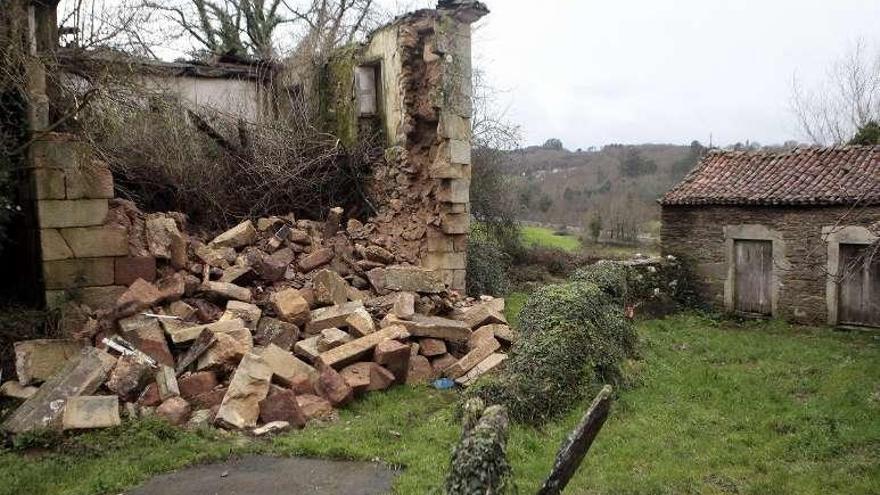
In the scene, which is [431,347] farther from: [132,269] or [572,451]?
[572,451]

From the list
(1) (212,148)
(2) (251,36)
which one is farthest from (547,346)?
(2) (251,36)

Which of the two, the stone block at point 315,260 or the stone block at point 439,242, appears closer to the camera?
the stone block at point 315,260

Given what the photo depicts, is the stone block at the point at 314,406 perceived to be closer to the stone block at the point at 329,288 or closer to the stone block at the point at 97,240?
the stone block at the point at 329,288

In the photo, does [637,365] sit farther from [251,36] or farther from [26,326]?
[251,36]

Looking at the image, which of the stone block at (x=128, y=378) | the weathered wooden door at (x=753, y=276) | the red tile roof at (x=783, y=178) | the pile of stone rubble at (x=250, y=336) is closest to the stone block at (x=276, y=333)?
the pile of stone rubble at (x=250, y=336)

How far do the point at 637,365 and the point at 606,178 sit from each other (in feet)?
104

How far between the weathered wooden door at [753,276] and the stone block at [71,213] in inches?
525

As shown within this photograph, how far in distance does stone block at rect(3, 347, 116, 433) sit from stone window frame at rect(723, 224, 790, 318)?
1321 cm

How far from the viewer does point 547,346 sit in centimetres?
812

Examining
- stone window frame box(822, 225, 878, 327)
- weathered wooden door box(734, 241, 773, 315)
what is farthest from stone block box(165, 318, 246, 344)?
weathered wooden door box(734, 241, 773, 315)

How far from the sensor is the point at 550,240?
95.8 feet

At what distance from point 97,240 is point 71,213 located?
1.48ft

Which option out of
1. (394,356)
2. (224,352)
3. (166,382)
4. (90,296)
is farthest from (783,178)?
(90,296)

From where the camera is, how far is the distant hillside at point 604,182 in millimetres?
31031
